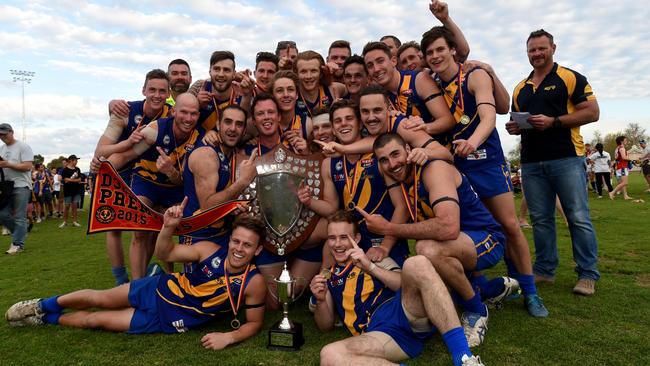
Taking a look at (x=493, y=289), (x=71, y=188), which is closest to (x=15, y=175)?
(x=71, y=188)

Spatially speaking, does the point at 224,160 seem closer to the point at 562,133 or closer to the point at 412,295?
the point at 412,295

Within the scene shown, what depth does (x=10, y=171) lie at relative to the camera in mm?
8555

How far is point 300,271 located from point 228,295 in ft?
3.29

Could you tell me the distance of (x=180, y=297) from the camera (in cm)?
386

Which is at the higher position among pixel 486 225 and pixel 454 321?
pixel 486 225

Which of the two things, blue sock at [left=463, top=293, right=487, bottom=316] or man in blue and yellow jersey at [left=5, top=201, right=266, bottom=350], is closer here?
blue sock at [left=463, top=293, right=487, bottom=316]

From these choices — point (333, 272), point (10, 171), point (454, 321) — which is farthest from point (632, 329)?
point (10, 171)

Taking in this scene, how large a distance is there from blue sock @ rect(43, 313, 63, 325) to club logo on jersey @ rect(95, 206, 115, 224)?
1.07 m

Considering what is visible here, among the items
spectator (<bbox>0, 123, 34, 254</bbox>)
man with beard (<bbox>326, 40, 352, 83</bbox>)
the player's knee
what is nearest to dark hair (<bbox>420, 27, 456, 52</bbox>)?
man with beard (<bbox>326, 40, 352, 83</bbox>)

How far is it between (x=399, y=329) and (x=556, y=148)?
3.00 m

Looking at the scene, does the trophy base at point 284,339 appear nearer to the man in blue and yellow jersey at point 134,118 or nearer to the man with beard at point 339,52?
the man in blue and yellow jersey at point 134,118

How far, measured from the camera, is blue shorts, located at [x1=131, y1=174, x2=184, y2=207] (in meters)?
5.03

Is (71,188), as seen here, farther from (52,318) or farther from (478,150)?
(478,150)

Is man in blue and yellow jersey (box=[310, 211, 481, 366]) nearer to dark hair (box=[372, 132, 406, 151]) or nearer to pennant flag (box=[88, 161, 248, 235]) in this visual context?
dark hair (box=[372, 132, 406, 151])
